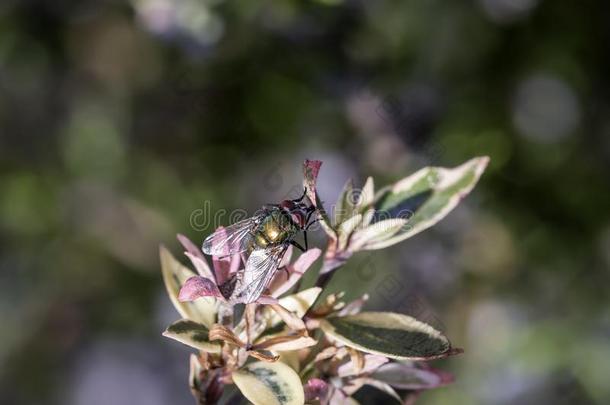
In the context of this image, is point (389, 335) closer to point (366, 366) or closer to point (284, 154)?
point (366, 366)

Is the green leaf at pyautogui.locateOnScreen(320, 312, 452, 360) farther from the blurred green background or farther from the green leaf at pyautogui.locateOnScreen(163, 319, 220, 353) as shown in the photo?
the blurred green background

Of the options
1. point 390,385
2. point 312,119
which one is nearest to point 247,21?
point 312,119

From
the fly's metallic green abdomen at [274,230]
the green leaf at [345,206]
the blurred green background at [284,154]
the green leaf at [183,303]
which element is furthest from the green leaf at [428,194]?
the blurred green background at [284,154]

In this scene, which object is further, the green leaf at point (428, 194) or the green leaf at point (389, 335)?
the green leaf at point (428, 194)

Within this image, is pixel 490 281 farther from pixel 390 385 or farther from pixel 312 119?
pixel 390 385

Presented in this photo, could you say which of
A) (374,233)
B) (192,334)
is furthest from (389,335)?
(192,334)

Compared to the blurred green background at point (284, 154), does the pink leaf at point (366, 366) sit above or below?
below

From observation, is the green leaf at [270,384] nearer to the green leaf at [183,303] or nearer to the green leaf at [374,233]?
the green leaf at [183,303]
